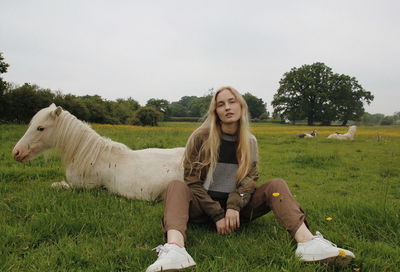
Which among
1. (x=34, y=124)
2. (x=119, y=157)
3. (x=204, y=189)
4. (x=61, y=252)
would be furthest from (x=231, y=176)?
(x=34, y=124)

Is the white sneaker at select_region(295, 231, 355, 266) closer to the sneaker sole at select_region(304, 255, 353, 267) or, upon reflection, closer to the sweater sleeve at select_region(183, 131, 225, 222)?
the sneaker sole at select_region(304, 255, 353, 267)

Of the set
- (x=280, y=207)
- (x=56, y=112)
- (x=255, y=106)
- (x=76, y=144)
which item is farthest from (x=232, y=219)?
(x=255, y=106)

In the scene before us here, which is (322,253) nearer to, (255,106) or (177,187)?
(177,187)

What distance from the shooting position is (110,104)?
46.7 meters

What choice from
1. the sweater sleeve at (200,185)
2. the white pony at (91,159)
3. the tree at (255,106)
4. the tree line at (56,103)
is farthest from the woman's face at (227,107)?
the tree at (255,106)

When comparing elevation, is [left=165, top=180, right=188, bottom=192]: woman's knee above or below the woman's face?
below

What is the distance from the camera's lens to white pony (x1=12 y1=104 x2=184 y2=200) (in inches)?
171

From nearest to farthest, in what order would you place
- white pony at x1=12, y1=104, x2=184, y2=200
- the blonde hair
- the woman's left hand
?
the woman's left hand, the blonde hair, white pony at x1=12, y1=104, x2=184, y2=200

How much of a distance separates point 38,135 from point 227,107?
3.18 metres

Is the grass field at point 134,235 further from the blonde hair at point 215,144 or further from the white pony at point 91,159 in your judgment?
the blonde hair at point 215,144

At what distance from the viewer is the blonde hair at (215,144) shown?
321 cm

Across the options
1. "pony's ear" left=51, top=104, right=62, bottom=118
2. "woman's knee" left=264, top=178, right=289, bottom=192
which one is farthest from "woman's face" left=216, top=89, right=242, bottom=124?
"pony's ear" left=51, top=104, right=62, bottom=118

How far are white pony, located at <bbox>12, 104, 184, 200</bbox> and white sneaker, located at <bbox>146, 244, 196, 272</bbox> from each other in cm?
203

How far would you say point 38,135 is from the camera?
450 cm
